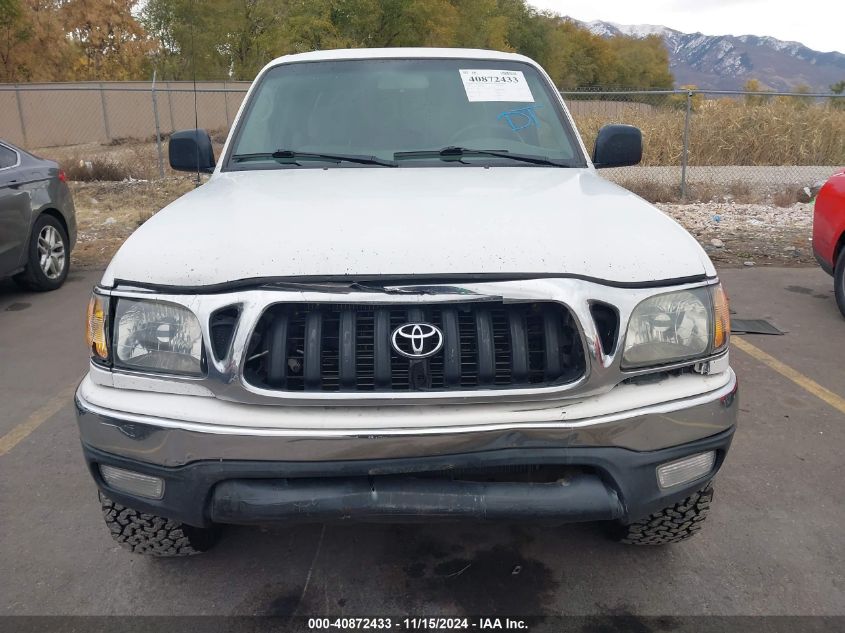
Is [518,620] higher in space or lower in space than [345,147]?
lower

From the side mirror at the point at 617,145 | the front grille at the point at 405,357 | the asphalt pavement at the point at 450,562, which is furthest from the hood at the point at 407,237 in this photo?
the side mirror at the point at 617,145

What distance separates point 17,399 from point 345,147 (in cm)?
255

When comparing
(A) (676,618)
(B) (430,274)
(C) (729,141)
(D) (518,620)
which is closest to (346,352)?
(B) (430,274)

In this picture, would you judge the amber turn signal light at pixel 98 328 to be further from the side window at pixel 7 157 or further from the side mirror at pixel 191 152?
the side window at pixel 7 157

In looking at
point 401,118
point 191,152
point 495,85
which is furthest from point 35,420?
point 495,85

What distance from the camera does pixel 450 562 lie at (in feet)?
8.55

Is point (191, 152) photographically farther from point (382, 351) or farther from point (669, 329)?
point (669, 329)

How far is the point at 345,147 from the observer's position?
10.9ft

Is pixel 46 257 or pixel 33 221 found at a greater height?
pixel 33 221

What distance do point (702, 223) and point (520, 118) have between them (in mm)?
7085

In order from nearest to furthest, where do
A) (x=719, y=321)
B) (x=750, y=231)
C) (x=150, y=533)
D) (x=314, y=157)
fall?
(x=719, y=321) → (x=150, y=533) → (x=314, y=157) → (x=750, y=231)

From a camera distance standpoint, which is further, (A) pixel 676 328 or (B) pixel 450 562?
(B) pixel 450 562

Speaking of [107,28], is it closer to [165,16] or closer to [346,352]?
[165,16]

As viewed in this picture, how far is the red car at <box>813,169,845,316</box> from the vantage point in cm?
550
